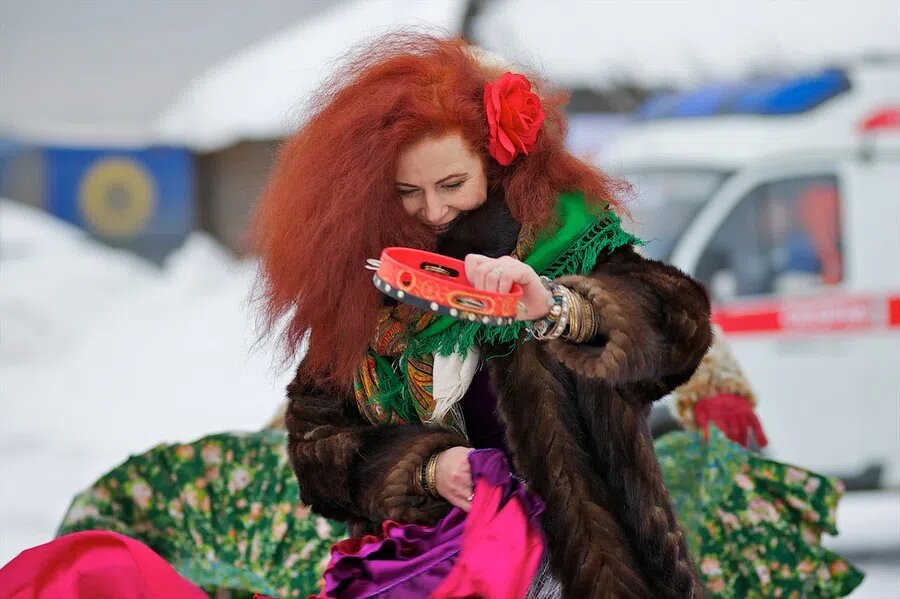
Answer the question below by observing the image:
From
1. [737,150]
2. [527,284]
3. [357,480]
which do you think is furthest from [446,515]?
[737,150]

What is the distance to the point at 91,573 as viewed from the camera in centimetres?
180

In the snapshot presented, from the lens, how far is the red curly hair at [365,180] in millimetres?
1800

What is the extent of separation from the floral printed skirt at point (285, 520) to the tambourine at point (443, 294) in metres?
1.48

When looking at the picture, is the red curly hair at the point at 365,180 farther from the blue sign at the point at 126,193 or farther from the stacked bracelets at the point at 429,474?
the blue sign at the point at 126,193

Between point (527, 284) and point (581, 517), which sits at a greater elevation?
point (527, 284)

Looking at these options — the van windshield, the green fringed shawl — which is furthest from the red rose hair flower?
the van windshield

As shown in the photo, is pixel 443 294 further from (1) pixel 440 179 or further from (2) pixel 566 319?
(1) pixel 440 179

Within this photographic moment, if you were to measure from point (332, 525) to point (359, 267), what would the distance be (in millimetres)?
1244

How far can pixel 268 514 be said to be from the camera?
9.43 ft

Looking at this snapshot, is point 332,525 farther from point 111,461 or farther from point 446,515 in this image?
point 446,515

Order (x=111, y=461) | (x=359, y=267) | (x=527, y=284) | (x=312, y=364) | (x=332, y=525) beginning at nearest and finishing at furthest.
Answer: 1. (x=527, y=284)
2. (x=359, y=267)
3. (x=312, y=364)
4. (x=332, y=525)
5. (x=111, y=461)

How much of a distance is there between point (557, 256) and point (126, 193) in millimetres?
1950

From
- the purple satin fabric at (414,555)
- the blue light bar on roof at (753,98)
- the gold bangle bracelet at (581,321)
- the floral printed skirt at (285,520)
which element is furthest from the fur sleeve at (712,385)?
the gold bangle bracelet at (581,321)

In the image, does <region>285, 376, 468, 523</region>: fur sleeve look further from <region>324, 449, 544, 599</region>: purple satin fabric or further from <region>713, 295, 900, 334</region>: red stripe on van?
<region>713, 295, 900, 334</region>: red stripe on van
